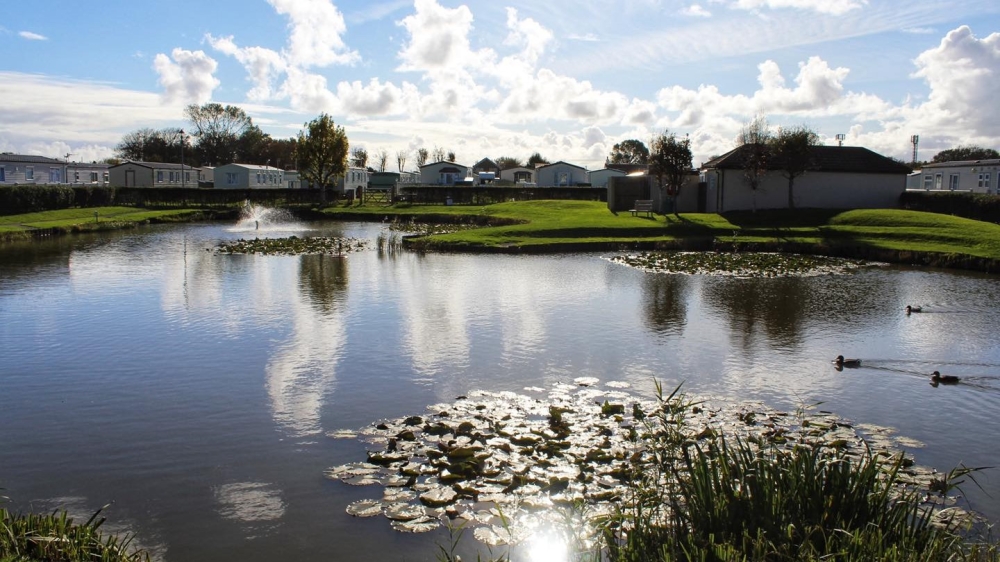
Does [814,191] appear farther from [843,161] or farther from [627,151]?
[627,151]

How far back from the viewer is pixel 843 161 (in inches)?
2057

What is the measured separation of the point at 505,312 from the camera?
21141 mm

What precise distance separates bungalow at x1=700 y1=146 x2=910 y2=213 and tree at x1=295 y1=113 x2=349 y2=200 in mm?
43441

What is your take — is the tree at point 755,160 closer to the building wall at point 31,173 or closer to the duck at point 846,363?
the duck at point 846,363

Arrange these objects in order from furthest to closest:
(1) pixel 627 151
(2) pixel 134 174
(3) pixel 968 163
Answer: (1) pixel 627 151
(2) pixel 134 174
(3) pixel 968 163

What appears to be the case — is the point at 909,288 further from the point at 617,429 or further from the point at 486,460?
the point at 486,460

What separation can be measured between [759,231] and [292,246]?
25097 millimetres

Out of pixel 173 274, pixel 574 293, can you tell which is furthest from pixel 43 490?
pixel 173 274

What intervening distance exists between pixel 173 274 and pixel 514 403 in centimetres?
2034

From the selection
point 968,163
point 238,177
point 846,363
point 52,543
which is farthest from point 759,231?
→ point 238,177

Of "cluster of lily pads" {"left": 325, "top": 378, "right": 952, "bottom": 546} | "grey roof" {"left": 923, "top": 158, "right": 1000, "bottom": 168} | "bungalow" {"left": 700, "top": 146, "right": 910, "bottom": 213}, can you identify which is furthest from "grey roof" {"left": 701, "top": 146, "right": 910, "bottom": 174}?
"cluster of lily pads" {"left": 325, "top": 378, "right": 952, "bottom": 546}

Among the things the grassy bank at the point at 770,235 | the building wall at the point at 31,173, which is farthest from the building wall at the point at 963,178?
the building wall at the point at 31,173

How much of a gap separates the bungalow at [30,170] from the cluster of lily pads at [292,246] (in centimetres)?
4319

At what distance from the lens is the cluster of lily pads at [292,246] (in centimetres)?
3772
